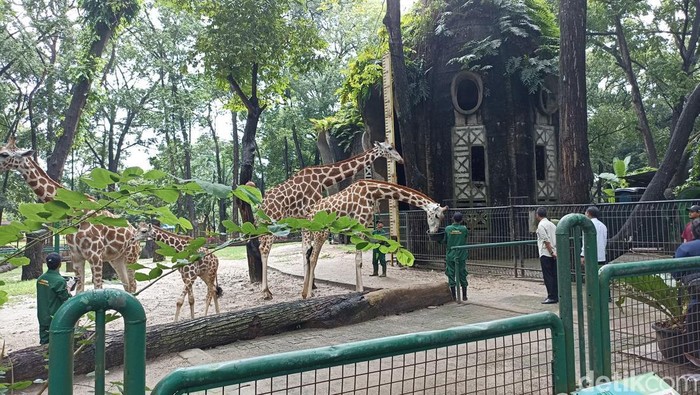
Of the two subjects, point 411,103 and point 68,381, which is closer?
point 68,381

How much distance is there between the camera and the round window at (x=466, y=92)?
16.9 meters

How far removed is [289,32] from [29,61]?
954 cm

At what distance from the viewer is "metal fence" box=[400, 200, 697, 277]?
9125 millimetres

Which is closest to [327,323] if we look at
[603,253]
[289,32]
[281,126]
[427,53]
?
[603,253]

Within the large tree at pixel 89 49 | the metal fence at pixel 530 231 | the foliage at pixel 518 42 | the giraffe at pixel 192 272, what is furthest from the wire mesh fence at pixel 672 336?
the large tree at pixel 89 49

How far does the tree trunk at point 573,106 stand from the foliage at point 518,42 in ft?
13.9

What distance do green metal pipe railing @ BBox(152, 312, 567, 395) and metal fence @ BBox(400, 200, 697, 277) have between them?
8.15 m

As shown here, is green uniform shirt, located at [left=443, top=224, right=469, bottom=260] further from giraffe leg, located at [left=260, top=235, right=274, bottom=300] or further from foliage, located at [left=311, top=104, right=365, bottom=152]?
foliage, located at [left=311, top=104, right=365, bottom=152]

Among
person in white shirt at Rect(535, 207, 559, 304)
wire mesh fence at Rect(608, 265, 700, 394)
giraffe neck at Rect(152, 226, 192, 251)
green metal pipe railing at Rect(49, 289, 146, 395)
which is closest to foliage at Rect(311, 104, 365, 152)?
giraffe neck at Rect(152, 226, 192, 251)

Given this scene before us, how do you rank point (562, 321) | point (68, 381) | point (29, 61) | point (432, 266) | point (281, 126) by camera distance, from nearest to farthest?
1. point (68, 381)
2. point (562, 321)
3. point (432, 266)
4. point (29, 61)
5. point (281, 126)

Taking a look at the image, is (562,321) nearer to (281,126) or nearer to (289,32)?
(289,32)

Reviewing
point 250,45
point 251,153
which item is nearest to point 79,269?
point 251,153

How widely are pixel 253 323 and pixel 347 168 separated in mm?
5058

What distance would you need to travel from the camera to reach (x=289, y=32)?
1330 centimetres
